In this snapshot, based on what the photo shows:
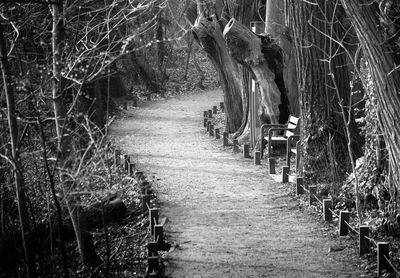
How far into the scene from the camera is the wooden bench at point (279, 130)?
16375 mm

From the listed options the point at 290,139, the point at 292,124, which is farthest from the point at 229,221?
the point at 292,124

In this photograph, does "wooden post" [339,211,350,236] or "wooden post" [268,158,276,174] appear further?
"wooden post" [268,158,276,174]

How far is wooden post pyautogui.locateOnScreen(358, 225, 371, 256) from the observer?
9.12m

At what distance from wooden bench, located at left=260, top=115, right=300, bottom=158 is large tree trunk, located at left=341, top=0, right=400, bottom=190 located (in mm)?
7021

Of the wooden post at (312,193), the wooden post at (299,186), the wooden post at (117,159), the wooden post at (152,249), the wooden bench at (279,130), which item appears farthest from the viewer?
the wooden bench at (279,130)

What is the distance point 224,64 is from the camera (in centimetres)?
2112

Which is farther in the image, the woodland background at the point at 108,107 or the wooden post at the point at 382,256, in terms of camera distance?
the woodland background at the point at 108,107

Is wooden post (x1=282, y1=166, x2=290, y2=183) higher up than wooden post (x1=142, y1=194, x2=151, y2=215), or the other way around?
wooden post (x1=282, y1=166, x2=290, y2=183)

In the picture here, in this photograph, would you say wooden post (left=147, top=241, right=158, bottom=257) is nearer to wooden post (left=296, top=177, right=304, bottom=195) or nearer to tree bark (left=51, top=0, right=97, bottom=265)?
tree bark (left=51, top=0, right=97, bottom=265)

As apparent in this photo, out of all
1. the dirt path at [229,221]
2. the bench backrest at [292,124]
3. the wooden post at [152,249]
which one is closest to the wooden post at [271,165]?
the dirt path at [229,221]

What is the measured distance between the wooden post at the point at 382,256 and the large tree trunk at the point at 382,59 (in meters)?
1.15

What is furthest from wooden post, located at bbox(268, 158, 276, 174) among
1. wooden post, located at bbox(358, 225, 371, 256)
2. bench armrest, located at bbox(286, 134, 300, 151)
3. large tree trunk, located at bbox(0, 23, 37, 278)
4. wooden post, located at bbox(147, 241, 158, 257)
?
large tree trunk, located at bbox(0, 23, 37, 278)

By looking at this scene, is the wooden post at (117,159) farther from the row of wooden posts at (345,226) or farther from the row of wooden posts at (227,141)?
the row of wooden posts at (345,226)

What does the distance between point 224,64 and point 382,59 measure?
1276cm
